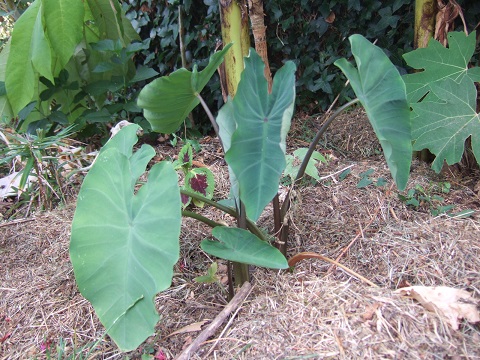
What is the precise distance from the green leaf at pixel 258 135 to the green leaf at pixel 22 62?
144 centimetres

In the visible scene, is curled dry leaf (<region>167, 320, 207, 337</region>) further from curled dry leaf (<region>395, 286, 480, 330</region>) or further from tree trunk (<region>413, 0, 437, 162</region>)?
tree trunk (<region>413, 0, 437, 162</region>)

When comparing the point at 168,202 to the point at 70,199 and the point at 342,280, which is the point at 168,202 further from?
the point at 70,199

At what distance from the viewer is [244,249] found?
1017 mm

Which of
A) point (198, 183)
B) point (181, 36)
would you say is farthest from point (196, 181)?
point (181, 36)

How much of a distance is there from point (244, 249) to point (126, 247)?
0.28m

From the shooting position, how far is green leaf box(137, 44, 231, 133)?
3.52 feet

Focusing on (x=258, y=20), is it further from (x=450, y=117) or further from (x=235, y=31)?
(x=450, y=117)

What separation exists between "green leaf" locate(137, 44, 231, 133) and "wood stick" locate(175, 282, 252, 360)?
0.53m

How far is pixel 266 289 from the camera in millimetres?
1159

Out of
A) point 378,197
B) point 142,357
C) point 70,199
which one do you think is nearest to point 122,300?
point 142,357

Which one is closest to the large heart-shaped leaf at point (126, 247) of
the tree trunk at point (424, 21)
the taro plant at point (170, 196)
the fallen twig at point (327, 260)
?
the taro plant at point (170, 196)

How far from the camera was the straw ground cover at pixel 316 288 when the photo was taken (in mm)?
923

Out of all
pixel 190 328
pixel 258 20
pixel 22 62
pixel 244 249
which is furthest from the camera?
pixel 22 62

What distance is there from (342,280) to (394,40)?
141 centimetres
